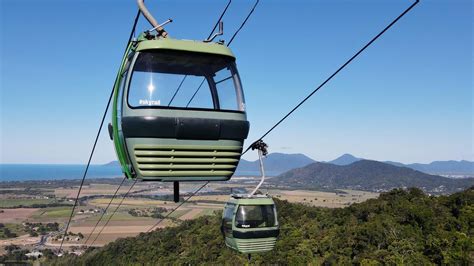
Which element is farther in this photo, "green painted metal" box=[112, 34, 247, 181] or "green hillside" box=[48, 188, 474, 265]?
"green hillside" box=[48, 188, 474, 265]

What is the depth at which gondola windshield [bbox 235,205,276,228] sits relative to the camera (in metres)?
7.60

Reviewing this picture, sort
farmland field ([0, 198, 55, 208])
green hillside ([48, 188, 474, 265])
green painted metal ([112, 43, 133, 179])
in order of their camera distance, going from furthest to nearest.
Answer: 1. farmland field ([0, 198, 55, 208])
2. green hillside ([48, 188, 474, 265])
3. green painted metal ([112, 43, 133, 179])

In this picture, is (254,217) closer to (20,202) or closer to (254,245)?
(254,245)

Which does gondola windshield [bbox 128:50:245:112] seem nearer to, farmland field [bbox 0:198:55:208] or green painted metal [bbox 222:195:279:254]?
green painted metal [bbox 222:195:279:254]

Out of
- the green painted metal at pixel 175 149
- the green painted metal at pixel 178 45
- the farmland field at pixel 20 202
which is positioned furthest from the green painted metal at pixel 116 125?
the farmland field at pixel 20 202

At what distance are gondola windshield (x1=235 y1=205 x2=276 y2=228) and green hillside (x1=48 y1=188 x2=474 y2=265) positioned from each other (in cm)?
2873

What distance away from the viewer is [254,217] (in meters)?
7.62

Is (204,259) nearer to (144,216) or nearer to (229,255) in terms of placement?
(229,255)

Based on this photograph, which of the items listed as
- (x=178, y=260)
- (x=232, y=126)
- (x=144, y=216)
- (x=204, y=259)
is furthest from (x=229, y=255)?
(x=144, y=216)

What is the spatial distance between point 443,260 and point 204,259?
28235mm

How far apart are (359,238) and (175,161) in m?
40.2

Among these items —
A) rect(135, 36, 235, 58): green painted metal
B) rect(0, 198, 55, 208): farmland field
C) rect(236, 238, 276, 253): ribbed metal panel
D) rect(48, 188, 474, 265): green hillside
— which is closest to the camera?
rect(135, 36, 235, 58): green painted metal

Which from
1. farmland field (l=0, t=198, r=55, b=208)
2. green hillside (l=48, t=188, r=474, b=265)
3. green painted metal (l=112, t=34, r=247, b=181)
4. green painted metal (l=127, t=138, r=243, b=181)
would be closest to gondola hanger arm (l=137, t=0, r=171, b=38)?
green painted metal (l=112, t=34, r=247, b=181)

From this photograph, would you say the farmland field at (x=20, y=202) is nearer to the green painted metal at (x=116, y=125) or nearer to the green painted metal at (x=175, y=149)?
the green painted metal at (x=116, y=125)
